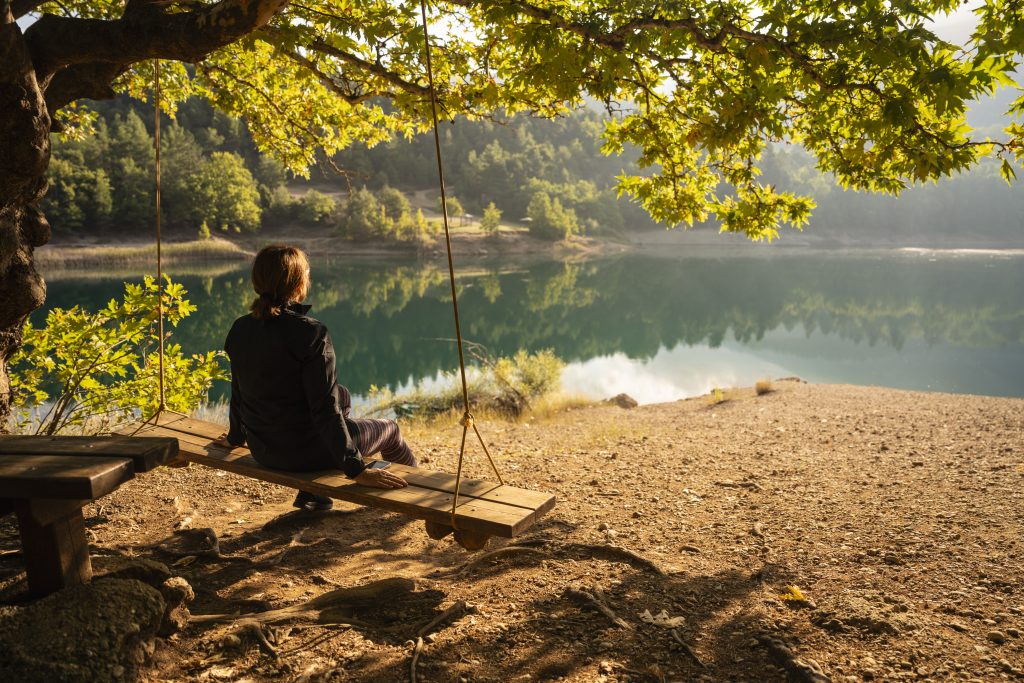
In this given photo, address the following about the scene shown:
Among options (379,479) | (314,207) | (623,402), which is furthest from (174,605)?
(314,207)

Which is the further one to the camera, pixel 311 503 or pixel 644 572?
pixel 311 503

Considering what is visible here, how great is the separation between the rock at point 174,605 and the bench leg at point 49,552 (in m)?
0.29

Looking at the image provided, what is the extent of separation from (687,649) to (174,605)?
189 centimetres

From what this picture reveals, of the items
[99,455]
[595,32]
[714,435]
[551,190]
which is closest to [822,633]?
[99,455]

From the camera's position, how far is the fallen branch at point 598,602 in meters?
2.77

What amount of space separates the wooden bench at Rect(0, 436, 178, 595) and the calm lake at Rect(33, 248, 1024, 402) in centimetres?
1443

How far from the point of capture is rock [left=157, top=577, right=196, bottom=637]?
243 centimetres

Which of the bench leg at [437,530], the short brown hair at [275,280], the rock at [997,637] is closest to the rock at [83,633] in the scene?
the bench leg at [437,530]

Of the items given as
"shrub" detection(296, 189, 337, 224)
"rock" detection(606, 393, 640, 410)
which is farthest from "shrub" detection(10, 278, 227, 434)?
"shrub" detection(296, 189, 337, 224)

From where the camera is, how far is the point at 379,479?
290 cm

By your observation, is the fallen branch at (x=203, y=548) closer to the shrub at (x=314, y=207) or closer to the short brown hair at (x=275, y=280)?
the short brown hair at (x=275, y=280)

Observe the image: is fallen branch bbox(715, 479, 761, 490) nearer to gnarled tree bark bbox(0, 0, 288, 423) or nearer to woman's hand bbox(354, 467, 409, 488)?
woman's hand bbox(354, 467, 409, 488)

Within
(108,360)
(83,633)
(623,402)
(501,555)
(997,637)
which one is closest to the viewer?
(83,633)

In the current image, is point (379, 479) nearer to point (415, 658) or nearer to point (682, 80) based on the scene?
point (415, 658)
